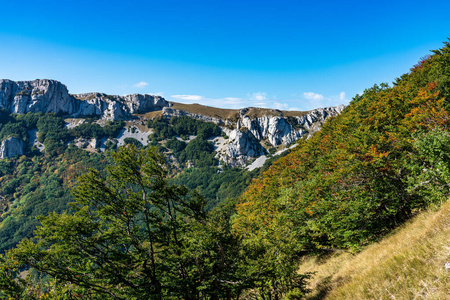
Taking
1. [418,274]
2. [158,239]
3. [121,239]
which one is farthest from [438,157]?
[121,239]

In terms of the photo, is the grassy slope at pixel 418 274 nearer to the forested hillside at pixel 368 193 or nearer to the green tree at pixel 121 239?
the forested hillside at pixel 368 193

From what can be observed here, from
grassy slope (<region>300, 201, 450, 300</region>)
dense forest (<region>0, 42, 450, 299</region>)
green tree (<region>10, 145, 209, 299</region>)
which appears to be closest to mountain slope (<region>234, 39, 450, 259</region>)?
dense forest (<region>0, 42, 450, 299</region>)

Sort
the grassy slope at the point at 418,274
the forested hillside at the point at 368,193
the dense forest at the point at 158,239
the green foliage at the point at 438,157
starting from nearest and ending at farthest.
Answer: the grassy slope at the point at 418,274, the dense forest at the point at 158,239, the green foliage at the point at 438,157, the forested hillside at the point at 368,193

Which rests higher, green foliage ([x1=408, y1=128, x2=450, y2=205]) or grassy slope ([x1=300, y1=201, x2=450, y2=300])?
green foliage ([x1=408, y1=128, x2=450, y2=205])

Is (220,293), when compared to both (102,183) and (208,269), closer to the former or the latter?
(208,269)

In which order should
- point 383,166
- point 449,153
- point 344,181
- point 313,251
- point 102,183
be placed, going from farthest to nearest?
point 313,251, point 344,181, point 383,166, point 102,183, point 449,153

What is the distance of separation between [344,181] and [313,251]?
33.2ft

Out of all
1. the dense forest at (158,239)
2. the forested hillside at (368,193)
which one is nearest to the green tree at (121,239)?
the dense forest at (158,239)

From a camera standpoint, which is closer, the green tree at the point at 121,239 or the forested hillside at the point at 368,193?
the green tree at the point at 121,239

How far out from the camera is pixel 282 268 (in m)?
13.1

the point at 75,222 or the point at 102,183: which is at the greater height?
the point at 102,183

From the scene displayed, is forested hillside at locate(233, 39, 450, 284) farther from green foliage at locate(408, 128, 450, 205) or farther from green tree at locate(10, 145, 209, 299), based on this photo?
green tree at locate(10, 145, 209, 299)

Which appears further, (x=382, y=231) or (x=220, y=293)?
(x=382, y=231)

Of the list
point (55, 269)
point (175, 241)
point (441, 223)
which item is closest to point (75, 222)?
point (55, 269)
